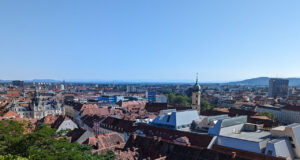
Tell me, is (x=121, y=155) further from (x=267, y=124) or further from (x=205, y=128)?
(x=267, y=124)

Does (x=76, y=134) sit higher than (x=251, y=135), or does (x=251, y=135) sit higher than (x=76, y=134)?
(x=251, y=135)

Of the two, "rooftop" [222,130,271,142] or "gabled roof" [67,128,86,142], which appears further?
"gabled roof" [67,128,86,142]

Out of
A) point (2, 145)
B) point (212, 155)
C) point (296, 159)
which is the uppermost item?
point (2, 145)

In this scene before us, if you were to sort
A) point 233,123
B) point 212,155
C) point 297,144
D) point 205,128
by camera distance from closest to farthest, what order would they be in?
1. point 212,155
2. point 297,144
3. point 233,123
4. point 205,128

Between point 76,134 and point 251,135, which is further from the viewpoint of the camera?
point 76,134

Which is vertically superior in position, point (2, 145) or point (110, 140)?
point (2, 145)

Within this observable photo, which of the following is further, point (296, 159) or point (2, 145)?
point (296, 159)

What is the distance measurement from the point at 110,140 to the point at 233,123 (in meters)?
28.3

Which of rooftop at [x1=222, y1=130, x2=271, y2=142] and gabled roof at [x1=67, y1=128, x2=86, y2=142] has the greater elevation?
rooftop at [x1=222, y1=130, x2=271, y2=142]

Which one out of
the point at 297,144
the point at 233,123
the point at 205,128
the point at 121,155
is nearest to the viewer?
the point at 121,155

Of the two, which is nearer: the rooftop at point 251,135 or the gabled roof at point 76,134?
the rooftop at point 251,135

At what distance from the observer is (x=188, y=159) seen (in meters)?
34.2

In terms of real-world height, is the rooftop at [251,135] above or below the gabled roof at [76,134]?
above

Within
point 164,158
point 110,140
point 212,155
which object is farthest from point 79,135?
point 212,155
